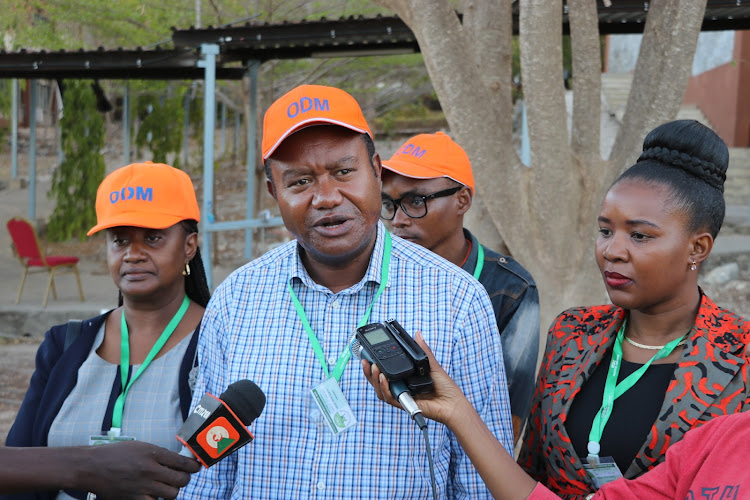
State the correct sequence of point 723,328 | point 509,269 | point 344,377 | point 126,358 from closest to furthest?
point 344,377 → point 723,328 → point 126,358 → point 509,269

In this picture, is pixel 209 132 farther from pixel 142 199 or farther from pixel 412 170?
pixel 142 199

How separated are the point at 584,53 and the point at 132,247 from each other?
2983 millimetres

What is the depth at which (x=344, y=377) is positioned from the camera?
222 centimetres

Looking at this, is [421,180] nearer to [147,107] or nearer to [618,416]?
[618,416]

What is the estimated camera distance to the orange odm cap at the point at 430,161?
3.79m

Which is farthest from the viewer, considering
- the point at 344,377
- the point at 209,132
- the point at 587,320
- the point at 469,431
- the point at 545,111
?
the point at 209,132

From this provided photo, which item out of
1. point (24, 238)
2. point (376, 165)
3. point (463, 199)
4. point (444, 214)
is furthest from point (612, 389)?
point (24, 238)

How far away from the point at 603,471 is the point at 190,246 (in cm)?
173

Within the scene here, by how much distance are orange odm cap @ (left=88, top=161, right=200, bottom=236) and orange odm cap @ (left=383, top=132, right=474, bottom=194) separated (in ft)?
3.87

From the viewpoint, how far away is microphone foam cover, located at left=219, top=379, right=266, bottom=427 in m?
2.06

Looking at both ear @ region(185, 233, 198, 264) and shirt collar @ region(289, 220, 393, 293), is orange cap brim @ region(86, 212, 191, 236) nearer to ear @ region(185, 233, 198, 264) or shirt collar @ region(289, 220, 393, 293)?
ear @ region(185, 233, 198, 264)

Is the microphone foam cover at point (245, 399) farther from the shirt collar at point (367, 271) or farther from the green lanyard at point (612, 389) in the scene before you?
the green lanyard at point (612, 389)

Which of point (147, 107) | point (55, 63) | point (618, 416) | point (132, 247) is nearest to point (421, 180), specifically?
point (132, 247)

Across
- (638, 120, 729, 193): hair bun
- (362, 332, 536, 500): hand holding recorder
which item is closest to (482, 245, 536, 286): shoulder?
(638, 120, 729, 193): hair bun
